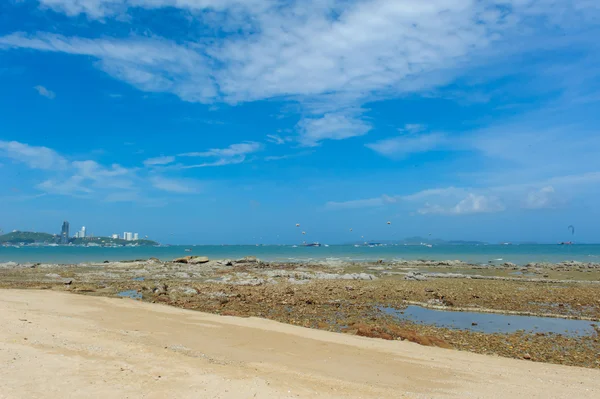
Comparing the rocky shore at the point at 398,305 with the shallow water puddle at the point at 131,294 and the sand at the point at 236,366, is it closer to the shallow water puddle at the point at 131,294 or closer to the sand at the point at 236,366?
the shallow water puddle at the point at 131,294

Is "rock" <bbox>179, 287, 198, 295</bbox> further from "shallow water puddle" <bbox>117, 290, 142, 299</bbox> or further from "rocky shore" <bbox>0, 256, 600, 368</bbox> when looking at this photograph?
"shallow water puddle" <bbox>117, 290, 142, 299</bbox>

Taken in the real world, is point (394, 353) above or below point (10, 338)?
below

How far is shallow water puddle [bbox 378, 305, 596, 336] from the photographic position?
15.5 m

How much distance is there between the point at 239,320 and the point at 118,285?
54.2 feet

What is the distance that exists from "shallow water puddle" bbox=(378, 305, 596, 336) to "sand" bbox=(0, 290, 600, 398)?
4986mm

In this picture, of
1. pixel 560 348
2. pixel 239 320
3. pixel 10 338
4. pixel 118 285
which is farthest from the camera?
pixel 118 285

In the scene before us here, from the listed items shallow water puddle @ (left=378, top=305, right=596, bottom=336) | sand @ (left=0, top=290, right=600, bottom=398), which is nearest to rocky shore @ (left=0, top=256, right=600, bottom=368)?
shallow water puddle @ (left=378, top=305, right=596, bottom=336)

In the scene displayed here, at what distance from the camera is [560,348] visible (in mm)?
12727

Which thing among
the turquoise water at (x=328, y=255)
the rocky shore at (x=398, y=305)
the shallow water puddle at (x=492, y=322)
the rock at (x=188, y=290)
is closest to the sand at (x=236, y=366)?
the rocky shore at (x=398, y=305)

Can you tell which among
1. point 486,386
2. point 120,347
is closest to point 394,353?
point 486,386

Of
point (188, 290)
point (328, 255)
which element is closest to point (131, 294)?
point (188, 290)

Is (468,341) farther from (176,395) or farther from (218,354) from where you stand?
(176,395)

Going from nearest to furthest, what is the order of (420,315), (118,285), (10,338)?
(10,338) → (420,315) → (118,285)

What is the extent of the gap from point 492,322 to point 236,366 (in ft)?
41.4
